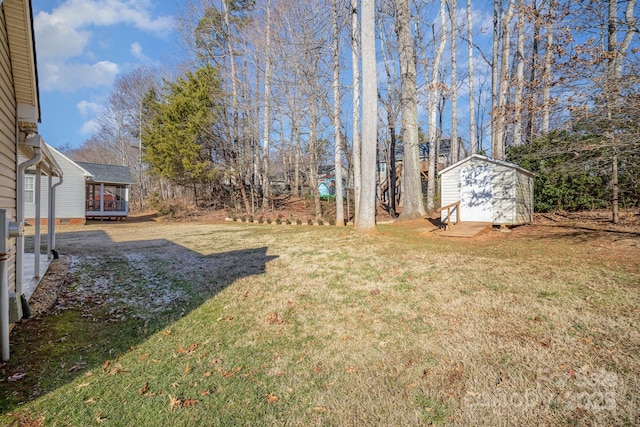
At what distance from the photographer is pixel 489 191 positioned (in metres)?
11.4

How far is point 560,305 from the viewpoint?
3.93 m

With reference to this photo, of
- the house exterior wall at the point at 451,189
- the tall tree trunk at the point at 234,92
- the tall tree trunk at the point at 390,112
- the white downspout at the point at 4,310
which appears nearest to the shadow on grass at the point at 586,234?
the house exterior wall at the point at 451,189

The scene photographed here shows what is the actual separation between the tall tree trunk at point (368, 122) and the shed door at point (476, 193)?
4.65 metres

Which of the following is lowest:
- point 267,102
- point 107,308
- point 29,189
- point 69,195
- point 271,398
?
point 271,398

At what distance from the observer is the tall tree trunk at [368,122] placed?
29.7 feet

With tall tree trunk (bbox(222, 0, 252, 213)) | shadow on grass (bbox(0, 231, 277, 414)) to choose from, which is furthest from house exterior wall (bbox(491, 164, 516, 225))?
tall tree trunk (bbox(222, 0, 252, 213))

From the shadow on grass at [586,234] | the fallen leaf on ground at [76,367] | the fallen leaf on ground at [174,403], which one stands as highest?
the shadow on grass at [586,234]

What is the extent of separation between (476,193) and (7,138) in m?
12.5

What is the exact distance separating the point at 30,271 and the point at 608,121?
1114cm

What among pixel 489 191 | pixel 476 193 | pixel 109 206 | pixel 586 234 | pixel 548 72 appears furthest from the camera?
pixel 109 206

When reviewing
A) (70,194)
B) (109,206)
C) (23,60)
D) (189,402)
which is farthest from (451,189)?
(109,206)

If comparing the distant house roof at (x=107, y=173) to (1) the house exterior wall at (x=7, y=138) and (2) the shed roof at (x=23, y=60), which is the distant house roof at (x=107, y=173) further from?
(1) the house exterior wall at (x=7, y=138)

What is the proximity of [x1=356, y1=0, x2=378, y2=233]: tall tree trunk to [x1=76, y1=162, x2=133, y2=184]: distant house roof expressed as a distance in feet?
64.2

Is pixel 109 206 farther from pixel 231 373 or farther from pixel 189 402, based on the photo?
pixel 189 402
